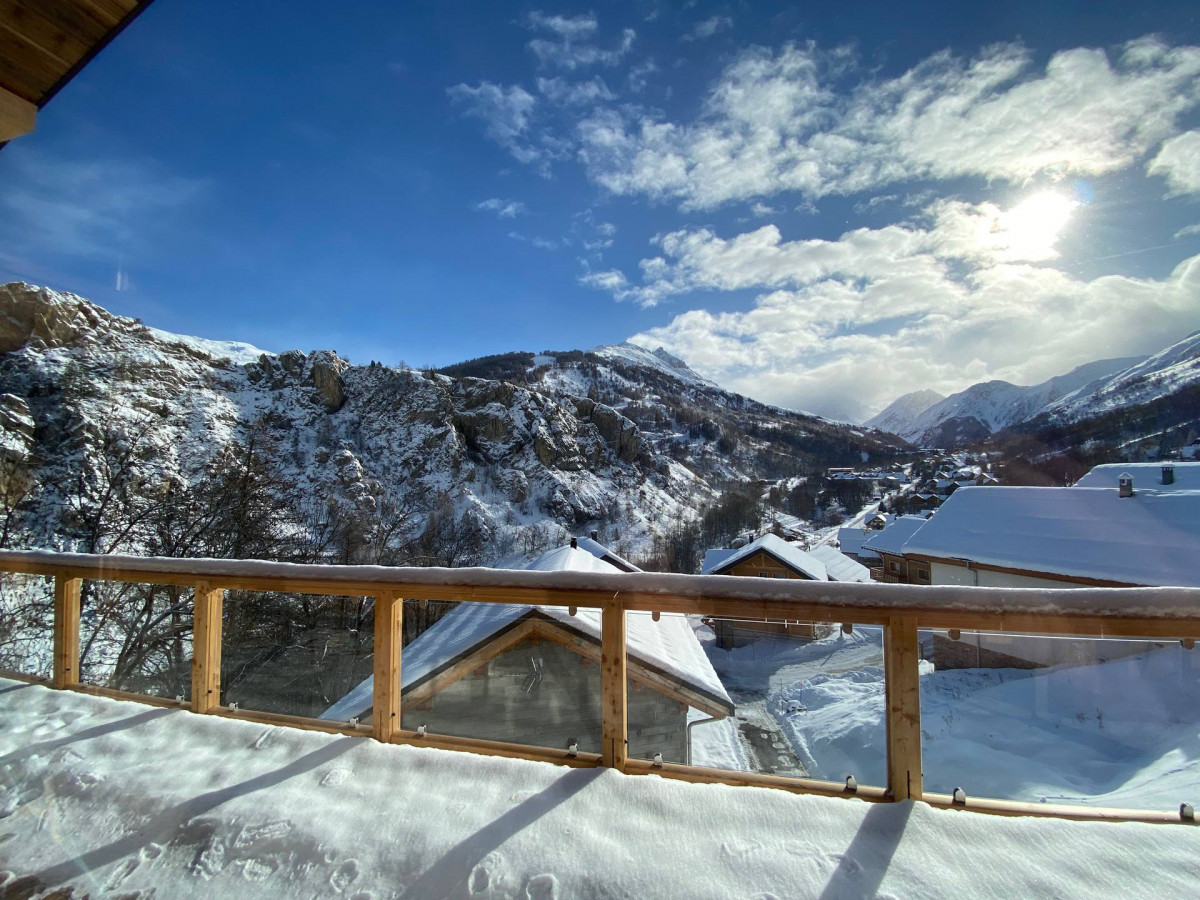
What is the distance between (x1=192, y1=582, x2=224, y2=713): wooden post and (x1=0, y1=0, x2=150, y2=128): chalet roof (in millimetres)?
2566

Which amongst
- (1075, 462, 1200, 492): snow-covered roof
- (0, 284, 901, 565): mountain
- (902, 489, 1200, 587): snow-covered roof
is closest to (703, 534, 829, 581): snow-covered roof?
(902, 489, 1200, 587): snow-covered roof

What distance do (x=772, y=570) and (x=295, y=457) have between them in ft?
160

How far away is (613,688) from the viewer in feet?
8.30

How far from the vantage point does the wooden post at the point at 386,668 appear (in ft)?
9.32

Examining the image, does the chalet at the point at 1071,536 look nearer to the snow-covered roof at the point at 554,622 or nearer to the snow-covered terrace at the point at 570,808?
the snow-covered roof at the point at 554,622

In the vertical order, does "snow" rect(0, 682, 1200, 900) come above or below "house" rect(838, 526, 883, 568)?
above

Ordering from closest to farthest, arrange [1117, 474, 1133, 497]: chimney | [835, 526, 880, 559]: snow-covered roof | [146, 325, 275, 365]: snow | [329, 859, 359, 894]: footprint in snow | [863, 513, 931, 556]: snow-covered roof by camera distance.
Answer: [329, 859, 359, 894]: footprint in snow < [1117, 474, 1133, 497]: chimney < [863, 513, 931, 556]: snow-covered roof < [835, 526, 880, 559]: snow-covered roof < [146, 325, 275, 365]: snow

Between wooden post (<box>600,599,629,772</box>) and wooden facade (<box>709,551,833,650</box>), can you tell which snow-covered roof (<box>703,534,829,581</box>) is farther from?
wooden post (<box>600,599,629,772</box>)

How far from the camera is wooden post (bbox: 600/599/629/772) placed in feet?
8.19

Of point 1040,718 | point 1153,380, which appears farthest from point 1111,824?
point 1153,380

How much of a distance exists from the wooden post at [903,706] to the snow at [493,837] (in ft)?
0.29

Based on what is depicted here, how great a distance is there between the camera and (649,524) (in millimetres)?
62250

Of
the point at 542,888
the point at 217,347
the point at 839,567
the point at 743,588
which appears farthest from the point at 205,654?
the point at 217,347

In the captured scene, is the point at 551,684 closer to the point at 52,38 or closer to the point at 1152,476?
the point at 52,38
